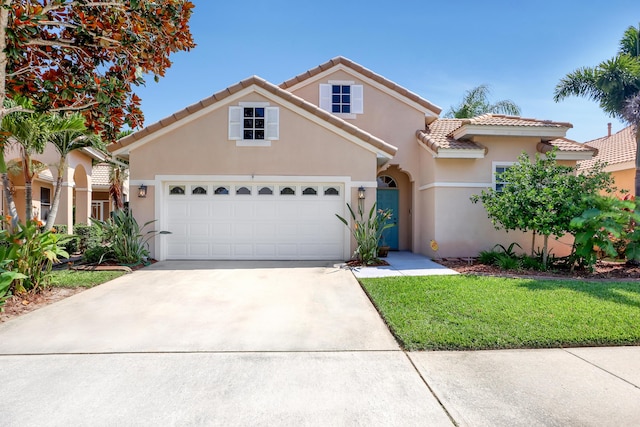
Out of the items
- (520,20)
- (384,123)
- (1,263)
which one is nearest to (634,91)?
(520,20)

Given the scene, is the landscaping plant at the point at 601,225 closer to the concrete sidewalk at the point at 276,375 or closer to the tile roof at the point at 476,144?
the tile roof at the point at 476,144

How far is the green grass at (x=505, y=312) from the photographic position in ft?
13.9

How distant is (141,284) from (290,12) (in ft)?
29.1

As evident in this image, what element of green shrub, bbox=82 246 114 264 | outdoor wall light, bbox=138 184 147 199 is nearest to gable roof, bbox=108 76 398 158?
outdoor wall light, bbox=138 184 147 199

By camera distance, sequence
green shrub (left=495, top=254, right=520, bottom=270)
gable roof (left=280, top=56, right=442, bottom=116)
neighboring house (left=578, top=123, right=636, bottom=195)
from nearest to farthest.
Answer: green shrub (left=495, top=254, right=520, bottom=270)
gable roof (left=280, top=56, right=442, bottom=116)
neighboring house (left=578, top=123, right=636, bottom=195)

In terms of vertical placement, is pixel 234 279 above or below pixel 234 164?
below

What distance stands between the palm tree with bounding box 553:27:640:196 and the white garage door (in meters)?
8.96

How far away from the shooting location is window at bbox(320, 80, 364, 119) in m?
12.6

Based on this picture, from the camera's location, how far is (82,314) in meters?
5.39

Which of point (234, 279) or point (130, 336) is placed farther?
point (234, 279)

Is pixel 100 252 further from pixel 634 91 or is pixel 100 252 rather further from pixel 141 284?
pixel 634 91

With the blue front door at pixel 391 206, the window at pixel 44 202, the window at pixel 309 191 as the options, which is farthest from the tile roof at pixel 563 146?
the window at pixel 44 202

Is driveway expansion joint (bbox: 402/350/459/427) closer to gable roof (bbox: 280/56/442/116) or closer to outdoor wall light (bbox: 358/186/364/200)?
outdoor wall light (bbox: 358/186/364/200)

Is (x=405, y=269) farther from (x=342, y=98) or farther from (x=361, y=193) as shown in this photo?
(x=342, y=98)
